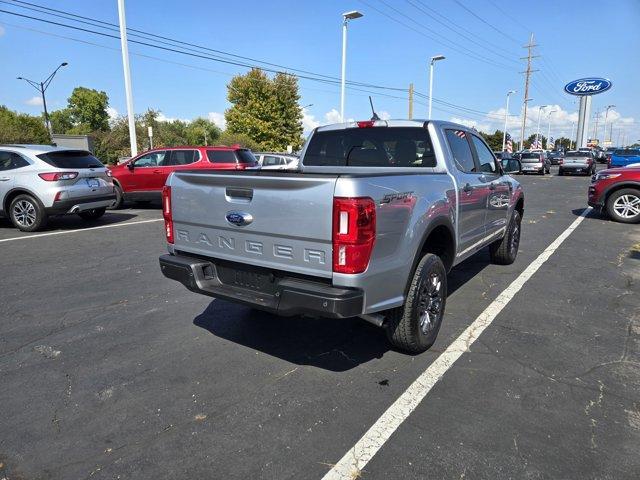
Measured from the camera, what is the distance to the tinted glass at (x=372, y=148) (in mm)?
4262

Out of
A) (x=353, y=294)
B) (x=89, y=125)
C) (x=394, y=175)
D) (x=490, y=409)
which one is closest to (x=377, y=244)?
(x=353, y=294)

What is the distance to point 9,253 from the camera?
23.6 ft

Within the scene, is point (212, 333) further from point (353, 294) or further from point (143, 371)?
point (353, 294)

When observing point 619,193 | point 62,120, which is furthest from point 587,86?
point 62,120

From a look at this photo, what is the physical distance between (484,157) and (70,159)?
808 cm

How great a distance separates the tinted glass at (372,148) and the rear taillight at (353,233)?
1667 mm

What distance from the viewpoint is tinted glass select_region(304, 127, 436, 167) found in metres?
4.26

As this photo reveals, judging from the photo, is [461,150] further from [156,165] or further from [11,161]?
[156,165]

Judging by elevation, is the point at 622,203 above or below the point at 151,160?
below

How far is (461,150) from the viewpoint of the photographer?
470cm

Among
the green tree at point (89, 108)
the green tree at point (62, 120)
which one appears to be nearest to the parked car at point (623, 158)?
the green tree at point (89, 108)

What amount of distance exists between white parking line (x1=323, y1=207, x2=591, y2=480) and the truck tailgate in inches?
39.2

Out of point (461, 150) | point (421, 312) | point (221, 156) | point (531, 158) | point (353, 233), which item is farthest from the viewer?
point (531, 158)

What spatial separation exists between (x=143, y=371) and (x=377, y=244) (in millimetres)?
2052
